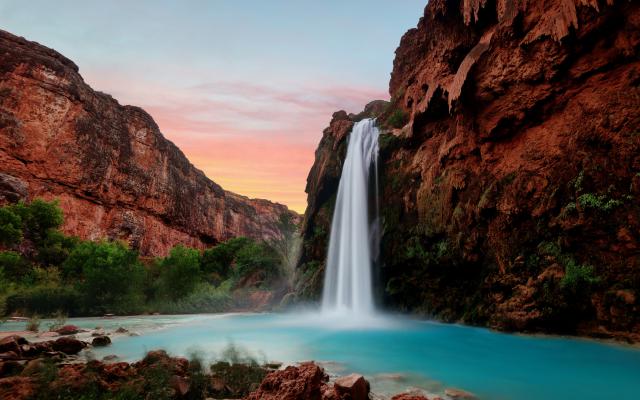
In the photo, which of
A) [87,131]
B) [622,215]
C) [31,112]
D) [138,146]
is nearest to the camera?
[622,215]

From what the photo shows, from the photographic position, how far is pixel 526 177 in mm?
11641

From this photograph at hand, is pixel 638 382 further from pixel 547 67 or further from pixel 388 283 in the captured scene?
pixel 388 283

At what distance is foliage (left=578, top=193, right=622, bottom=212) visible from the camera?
9.21m

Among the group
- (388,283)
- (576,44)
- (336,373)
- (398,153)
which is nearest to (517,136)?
(576,44)

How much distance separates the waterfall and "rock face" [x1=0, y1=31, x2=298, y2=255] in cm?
3432

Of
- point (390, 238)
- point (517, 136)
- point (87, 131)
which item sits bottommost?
point (390, 238)

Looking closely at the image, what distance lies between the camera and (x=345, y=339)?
34.2 feet

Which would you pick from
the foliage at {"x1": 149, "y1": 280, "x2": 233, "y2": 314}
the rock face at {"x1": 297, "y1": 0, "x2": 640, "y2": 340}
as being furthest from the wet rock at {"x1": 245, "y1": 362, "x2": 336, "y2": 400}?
the foliage at {"x1": 149, "y1": 280, "x2": 233, "y2": 314}

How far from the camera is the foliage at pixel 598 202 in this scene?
363 inches

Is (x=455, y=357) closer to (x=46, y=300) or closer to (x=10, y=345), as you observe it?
(x=10, y=345)

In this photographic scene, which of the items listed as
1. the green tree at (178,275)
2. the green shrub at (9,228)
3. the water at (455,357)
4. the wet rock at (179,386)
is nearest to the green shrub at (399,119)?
the water at (455,357)

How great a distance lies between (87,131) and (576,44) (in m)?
50.5

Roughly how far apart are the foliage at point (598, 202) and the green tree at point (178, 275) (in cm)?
2412

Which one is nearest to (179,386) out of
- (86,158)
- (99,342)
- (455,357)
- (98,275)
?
(99,342)
